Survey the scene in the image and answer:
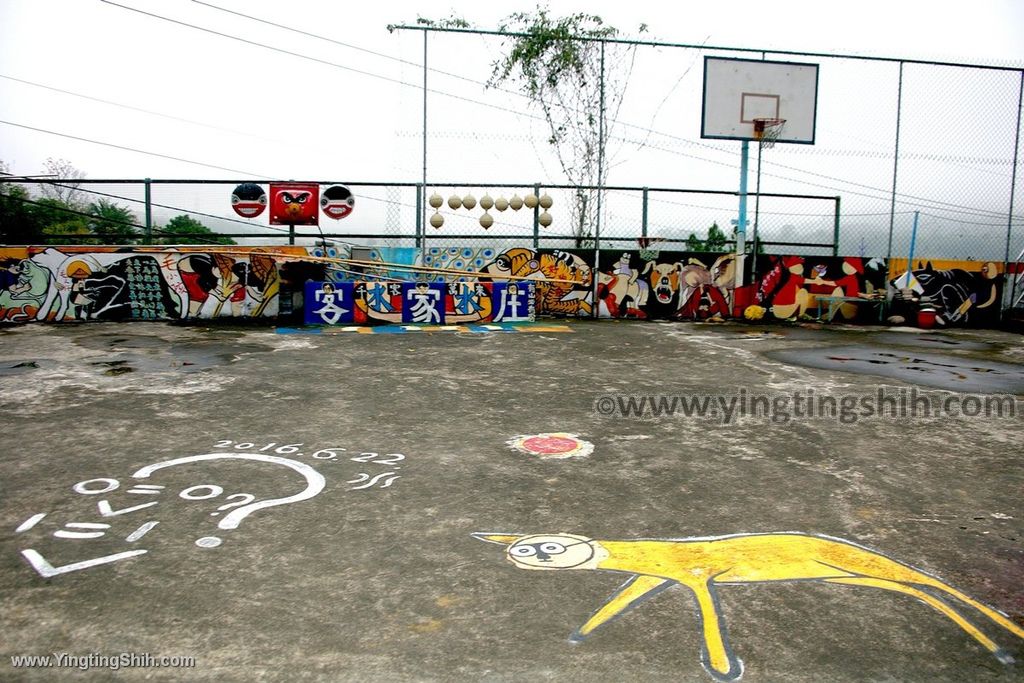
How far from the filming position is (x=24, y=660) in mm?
2354

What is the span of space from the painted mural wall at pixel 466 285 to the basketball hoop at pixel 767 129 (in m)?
2.35

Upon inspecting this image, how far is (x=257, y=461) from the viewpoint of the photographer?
177 inches

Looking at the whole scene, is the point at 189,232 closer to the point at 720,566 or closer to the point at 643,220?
the point at 643,220

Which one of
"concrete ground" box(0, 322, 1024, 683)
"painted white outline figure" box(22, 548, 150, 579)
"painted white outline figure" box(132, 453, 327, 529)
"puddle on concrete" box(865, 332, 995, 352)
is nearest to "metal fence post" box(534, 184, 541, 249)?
"puddle on concrete" box(865, 332, 995, 352)

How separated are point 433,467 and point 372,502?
684mm

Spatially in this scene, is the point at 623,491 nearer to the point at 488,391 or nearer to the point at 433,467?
the point at 433,467

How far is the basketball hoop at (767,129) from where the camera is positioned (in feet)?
43.8

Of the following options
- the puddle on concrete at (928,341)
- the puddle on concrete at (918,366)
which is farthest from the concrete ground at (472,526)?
the puddle on concrete at (928,341)

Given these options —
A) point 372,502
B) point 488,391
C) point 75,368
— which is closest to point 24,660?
point 372,502

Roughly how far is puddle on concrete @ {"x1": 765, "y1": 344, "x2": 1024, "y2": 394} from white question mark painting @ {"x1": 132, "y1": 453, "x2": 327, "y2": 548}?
6417 millimetres

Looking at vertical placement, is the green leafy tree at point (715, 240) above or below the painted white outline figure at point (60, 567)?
above
